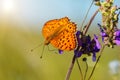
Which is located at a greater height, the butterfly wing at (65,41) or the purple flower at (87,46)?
the butterfly wing at (65,41)

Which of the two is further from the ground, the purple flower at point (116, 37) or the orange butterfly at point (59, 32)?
the orange butterfly at point (59, 32)

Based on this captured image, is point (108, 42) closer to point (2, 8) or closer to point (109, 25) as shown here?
point (109, 25)

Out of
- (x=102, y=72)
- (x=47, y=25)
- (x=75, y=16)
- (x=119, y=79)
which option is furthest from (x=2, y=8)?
(x=47, y=25)

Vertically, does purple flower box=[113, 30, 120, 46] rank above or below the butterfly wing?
below
